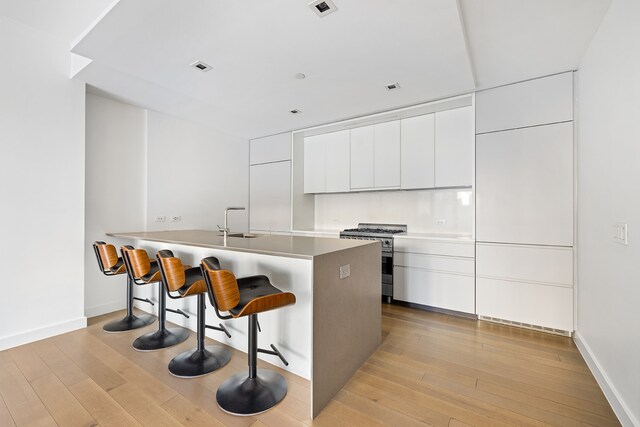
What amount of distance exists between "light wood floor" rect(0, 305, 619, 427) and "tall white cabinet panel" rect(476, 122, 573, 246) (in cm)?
106

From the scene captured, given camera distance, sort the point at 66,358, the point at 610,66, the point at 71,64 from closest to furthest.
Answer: the point at 610,66 → the point at 66,358 → the point at 71,64

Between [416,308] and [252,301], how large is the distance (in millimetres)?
2551

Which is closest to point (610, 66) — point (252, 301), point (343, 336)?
point (343, 336)

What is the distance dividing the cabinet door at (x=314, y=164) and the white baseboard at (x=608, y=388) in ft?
11.6

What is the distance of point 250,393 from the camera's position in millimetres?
1769

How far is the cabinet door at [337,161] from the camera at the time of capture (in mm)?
4418

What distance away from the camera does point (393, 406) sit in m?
1.70

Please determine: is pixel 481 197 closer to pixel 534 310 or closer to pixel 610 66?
pixel 534 310

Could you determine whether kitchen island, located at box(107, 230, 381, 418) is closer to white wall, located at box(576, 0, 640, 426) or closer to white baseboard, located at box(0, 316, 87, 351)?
white baseboard, located at box(0, 316, 87, 351)

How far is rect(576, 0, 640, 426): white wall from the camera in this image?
4.90ft

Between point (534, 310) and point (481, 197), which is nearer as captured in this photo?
point (534, 310)

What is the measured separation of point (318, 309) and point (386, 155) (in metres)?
2.88

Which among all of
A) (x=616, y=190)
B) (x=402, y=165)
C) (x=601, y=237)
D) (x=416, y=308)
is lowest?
(x=416, y=308)

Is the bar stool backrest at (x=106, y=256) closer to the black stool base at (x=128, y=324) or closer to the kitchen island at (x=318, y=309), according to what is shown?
the black stool base at (x=128, y=324)
